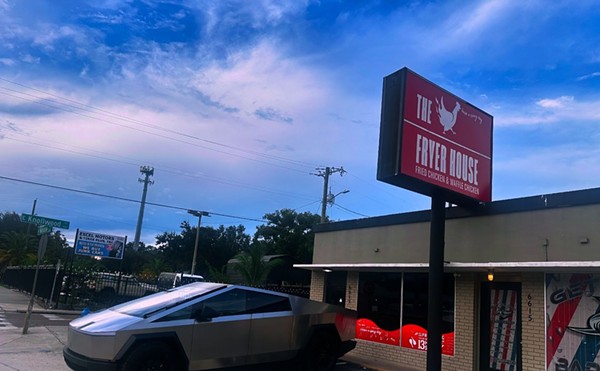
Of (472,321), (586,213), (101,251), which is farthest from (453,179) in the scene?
(101,251)

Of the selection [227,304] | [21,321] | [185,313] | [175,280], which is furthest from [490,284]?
[175,280]

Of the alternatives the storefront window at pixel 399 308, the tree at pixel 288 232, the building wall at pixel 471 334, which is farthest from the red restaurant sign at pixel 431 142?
the tree at pixel 288 232

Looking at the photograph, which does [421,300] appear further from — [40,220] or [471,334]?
[40,220]

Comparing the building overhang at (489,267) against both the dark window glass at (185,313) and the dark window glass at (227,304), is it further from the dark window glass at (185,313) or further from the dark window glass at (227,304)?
the dark window glass at (185,313)

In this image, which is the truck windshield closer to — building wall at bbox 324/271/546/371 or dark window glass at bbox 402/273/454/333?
dark window glass at bbox 402/273/454/333

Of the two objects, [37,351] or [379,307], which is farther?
[379,307]

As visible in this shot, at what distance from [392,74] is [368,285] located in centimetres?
605

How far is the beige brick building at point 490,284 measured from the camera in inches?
337

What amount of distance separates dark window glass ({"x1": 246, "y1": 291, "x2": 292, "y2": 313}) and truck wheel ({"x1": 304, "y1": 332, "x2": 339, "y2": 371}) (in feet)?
2.84

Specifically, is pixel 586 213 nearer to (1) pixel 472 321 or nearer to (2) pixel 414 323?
(1) pixel 472 321

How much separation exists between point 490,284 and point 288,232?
35527 mm

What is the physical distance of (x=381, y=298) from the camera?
40.5 ft

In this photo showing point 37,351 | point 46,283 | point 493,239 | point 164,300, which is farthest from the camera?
point 46,283

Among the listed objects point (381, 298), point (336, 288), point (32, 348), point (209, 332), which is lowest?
point (32, 348)
